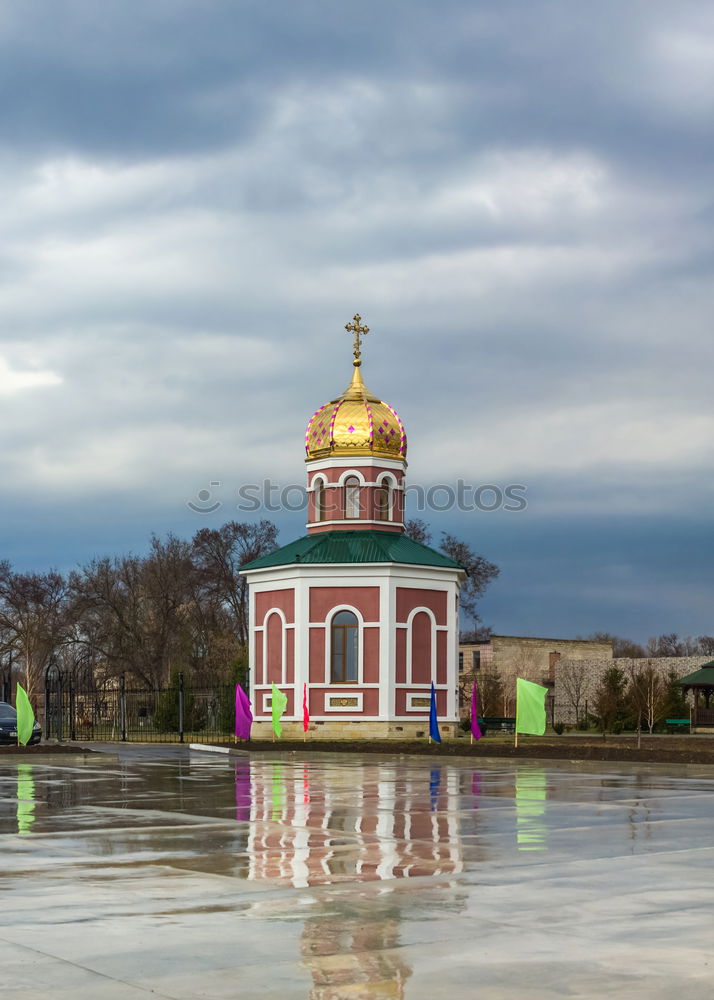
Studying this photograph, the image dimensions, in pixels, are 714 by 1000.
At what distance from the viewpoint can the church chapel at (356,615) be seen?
3841 cm

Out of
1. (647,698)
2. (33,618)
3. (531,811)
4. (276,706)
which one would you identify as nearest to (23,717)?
(276,706)

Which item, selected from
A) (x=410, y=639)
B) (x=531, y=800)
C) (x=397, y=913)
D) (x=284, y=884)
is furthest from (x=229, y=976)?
(x=410, y=639)

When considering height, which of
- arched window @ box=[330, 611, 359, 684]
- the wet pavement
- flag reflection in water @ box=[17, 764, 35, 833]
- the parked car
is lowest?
the parked car

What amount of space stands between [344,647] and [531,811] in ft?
82.9

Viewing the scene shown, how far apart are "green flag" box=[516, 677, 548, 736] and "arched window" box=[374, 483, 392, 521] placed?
1626cm

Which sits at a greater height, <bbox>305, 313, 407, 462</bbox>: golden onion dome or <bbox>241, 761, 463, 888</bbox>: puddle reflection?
<bbox>305, 313, 407, 462</bbox>: golden onion dome

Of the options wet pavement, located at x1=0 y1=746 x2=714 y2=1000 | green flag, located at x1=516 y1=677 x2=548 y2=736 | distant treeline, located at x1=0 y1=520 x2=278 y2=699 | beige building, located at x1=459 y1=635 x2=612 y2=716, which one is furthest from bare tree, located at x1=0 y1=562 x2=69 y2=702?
wet pavement, located at x1=0 y1=746 x2=714 y2=1000

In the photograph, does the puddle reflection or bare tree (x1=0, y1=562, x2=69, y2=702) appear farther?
bare tree (x1=0, y1=562, x2=69, y2=702)

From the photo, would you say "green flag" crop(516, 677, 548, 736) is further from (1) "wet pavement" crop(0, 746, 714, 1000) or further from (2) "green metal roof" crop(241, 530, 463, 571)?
(2) "green metal roof" crop(241, 530, 463, 571)

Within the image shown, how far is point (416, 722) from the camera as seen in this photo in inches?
1527

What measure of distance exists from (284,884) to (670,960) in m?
3.08

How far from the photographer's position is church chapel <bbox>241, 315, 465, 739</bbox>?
38.4 meters

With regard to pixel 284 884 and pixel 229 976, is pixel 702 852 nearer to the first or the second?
pixel 284 884

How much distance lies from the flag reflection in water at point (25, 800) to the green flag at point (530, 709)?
972 centimetres
